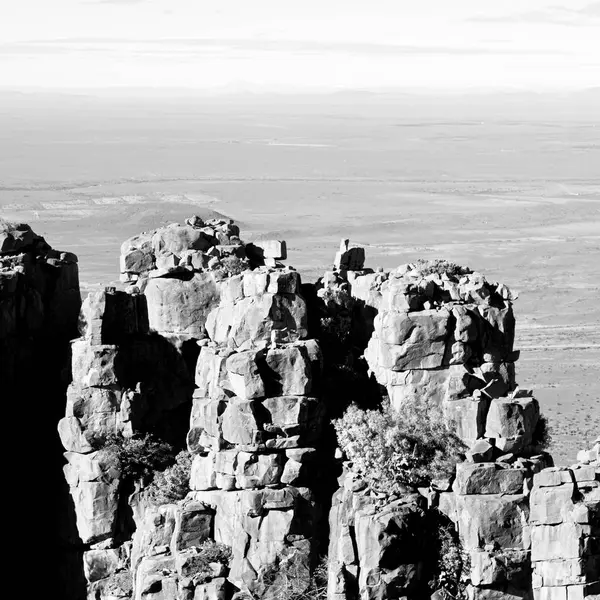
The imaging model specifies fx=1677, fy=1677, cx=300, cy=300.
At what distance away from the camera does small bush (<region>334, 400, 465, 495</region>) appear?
54.1m

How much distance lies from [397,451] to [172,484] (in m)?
8.37

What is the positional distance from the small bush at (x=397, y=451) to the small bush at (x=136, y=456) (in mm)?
7122

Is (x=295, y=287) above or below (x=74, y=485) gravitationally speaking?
above

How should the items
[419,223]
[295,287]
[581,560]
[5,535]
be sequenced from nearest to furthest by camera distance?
[581,560] → [295,287] → [5,535] → [419,223]

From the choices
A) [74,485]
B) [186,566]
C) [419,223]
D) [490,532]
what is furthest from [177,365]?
[419,223]

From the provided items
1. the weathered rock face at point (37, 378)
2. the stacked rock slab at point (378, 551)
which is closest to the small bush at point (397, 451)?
the stacked rock slab at point (378, 551)

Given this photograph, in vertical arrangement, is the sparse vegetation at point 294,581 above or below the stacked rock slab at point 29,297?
below

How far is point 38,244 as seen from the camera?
212 feet

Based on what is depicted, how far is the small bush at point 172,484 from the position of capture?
57.5 metres

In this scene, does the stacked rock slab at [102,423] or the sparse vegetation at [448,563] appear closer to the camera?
the sparse vegetation at [448,563]

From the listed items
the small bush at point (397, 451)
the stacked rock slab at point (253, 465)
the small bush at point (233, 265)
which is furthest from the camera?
the small bush at point (233, 265)

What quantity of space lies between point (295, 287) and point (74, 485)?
10670 millimetres

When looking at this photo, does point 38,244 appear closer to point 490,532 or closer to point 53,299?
point 53,299

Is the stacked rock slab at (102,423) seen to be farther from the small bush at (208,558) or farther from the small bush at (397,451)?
the small bush at (397,451)
